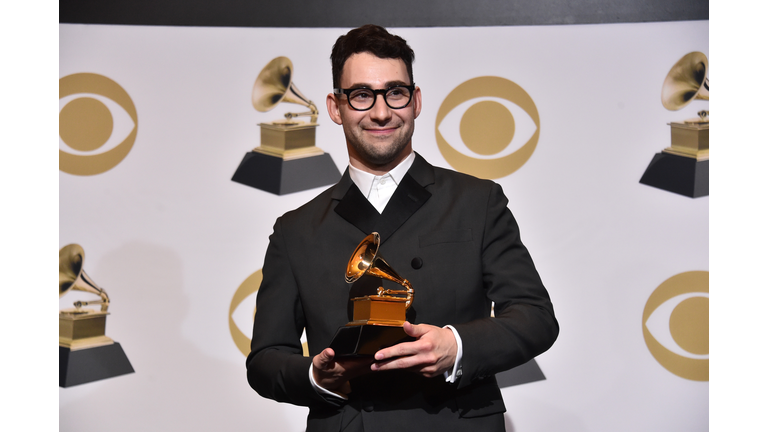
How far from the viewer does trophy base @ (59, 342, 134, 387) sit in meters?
3.31

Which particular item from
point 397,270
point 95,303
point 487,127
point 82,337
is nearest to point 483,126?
point 487,127

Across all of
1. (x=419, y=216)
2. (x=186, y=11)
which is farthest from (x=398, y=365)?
(x=186, y=11)

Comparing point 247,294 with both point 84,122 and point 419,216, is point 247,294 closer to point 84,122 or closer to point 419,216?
point 84,122

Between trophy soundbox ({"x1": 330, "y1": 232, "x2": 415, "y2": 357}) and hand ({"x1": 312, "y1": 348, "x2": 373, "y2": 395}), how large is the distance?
5 cm

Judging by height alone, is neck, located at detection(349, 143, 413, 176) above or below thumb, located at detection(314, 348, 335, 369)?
above

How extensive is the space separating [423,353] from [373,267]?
28 cm

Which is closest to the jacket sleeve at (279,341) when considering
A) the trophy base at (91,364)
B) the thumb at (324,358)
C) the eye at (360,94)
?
the thumb at (324,358)

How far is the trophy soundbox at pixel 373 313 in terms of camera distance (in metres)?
1.40

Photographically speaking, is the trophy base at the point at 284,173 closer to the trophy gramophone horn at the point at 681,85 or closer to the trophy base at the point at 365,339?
the trophy gramophone horn at the point at 681,85

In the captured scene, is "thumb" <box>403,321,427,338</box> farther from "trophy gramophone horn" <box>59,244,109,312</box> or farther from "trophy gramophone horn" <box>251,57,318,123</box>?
"trophy gramophone horn" <box>59,244,109,312</box>

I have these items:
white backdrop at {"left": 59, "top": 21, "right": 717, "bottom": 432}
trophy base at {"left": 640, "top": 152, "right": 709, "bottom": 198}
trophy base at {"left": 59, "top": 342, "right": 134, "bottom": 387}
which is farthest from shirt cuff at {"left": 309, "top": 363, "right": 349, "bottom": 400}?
trophy base at {"left": 640, "top": 152, "right": 709, "bottom": 198}

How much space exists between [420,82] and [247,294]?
1.48 meters

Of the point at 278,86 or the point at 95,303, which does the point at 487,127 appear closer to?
the point at 278,86

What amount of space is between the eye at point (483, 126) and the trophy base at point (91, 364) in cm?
213
